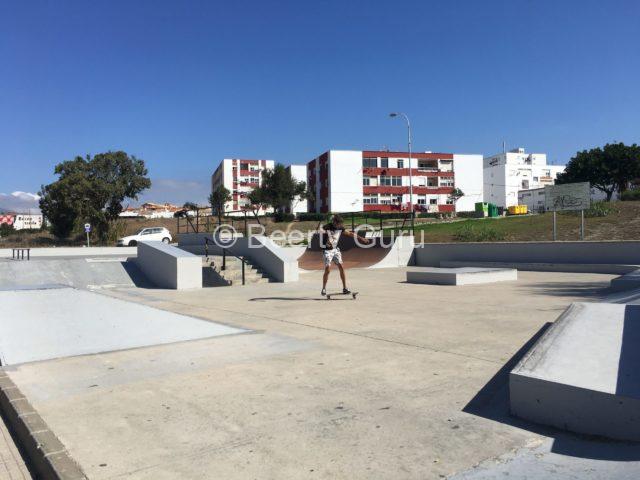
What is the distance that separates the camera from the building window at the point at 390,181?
89.3m

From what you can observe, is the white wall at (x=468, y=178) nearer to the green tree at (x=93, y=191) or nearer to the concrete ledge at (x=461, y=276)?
the green tree at (x=93, y=191)

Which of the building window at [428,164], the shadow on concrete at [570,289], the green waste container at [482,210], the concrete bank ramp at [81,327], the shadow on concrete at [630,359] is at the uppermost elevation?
the building window at [428,164]

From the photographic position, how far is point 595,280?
47.6ft

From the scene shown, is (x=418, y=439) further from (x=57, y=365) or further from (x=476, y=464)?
(x=57, y=365)

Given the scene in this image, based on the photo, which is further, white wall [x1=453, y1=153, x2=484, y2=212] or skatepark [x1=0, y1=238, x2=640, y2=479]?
white wall [x1=453, y1=153, x2=484, y2=212]

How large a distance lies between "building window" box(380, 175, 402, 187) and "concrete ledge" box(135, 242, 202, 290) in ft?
247

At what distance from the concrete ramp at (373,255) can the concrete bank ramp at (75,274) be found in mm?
8375

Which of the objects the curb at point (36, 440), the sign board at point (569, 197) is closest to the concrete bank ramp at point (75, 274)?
the curb at point (36, 440)

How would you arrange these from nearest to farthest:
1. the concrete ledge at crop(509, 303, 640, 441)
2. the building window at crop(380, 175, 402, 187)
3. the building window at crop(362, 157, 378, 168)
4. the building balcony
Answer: the concrete ledge at crop(509, 303, 640, 441) < the building window at crop(362, 157, 378, 168) < the building balcony < the building window at crop(380, 175, 402, 187)

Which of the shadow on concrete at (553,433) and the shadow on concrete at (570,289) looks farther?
the shadow on concrete at (570,289)

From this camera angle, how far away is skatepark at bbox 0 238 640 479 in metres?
3.06

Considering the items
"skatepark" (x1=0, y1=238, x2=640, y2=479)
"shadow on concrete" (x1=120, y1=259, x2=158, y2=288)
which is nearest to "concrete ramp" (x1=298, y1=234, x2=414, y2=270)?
"shadow on concrete" (x1=120, y1=259, x2=158, y2=288)

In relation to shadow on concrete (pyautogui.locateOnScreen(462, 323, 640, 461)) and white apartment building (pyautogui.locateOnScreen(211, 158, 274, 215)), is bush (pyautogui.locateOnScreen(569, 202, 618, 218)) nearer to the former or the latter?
shadow on concrete (pyautogui.locateOnScreen(462, 323, 640, 461))

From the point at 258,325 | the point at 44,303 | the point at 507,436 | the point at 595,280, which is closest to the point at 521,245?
the point at 595,280
